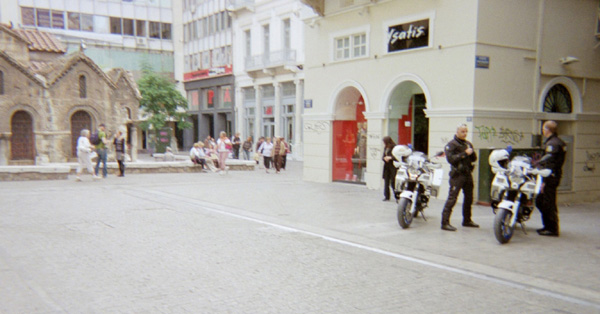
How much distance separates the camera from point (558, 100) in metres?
12.9

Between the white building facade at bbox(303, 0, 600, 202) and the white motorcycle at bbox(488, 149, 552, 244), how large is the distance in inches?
147

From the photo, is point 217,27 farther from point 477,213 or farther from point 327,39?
point 477,213

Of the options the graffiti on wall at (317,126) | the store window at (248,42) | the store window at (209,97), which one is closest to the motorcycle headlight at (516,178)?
the graffiti on wall at (317,126)

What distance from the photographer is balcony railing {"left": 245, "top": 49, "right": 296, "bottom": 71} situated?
33.8m

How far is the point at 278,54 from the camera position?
3491 cm

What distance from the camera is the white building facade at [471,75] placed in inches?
463

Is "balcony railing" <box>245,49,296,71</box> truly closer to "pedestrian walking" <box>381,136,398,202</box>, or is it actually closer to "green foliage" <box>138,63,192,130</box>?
"green foliage" <box>138,63,192,130</box>

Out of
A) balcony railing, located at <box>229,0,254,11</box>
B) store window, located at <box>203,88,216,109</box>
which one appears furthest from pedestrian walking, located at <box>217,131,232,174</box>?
store window, located at <box>203,88,216,109</box>

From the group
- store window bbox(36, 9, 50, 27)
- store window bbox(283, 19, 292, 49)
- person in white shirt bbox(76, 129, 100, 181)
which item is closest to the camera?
person in white shirt bbox(76, 129, 100, 181)

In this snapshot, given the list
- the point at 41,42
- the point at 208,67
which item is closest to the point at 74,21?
the point at 208,67

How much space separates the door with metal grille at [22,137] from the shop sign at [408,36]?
21.5 meters

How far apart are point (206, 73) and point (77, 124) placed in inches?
750

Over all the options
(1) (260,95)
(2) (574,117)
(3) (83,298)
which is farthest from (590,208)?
(1) (260,95)

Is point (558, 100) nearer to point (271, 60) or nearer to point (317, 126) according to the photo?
point (317, 126)
